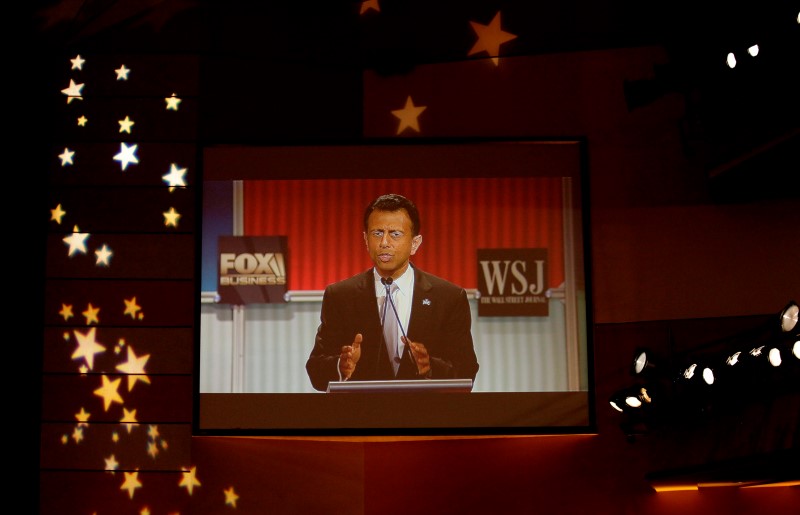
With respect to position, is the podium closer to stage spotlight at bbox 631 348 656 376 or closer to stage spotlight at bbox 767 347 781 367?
stage spotlight at bbox 631 348 656 376

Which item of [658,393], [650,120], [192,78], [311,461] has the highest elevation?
[192,78]

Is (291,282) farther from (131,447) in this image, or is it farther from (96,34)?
(96,34)

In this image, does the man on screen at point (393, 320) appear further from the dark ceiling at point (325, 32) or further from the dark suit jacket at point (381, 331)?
the dark ceiling at point (325, 32)

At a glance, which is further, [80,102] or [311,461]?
[80,102]

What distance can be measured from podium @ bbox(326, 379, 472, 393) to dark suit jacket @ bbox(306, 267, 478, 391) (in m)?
0.02

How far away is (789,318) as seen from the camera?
116 inches

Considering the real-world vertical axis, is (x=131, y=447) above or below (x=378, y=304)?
below

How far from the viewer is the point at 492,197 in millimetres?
4238

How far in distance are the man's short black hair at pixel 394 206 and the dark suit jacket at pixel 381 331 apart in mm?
272

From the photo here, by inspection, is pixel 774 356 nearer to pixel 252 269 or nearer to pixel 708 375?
pixel 708 375

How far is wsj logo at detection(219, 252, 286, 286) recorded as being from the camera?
4184 millimetres

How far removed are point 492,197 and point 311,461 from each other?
1724 millimetres

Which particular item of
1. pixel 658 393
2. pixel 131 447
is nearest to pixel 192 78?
pixel 131 447

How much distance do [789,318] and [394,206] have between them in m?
2.07
